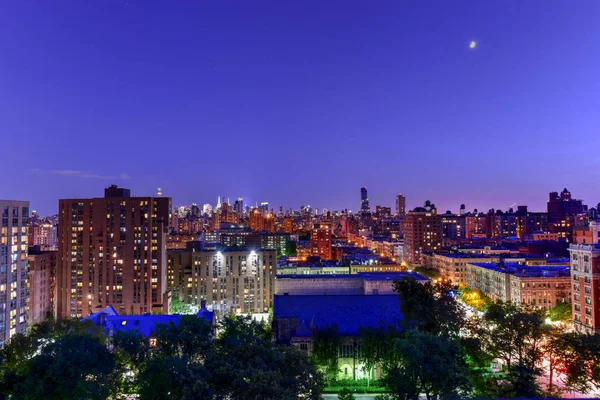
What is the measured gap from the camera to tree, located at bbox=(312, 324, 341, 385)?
41156 millimetres

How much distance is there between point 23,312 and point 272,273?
41422 millimetres

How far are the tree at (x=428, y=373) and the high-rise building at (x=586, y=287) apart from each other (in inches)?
1330

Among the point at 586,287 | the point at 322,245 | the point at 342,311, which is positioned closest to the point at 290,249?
the point at 322,245

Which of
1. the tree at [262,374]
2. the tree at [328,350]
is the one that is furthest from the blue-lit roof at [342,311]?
the tree at [262,374]

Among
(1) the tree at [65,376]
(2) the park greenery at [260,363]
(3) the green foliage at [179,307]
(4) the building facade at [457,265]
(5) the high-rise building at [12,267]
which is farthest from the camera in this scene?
(4) the building facade at [457,265]

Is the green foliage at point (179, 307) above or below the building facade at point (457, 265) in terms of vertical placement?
below

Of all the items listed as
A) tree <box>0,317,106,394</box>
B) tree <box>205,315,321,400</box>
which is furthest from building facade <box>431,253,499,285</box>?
tree <box>205,315,321,400</box>

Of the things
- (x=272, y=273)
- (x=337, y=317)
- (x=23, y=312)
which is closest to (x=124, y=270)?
(x=23, y=312)

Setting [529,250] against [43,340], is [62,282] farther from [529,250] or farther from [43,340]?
[529,250]

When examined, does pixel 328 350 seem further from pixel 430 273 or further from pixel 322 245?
pixel 322 245

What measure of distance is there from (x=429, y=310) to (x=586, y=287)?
1032 inches

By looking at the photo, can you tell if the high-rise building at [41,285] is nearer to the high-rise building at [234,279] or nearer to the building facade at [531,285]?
the high-rise building at [234,279]

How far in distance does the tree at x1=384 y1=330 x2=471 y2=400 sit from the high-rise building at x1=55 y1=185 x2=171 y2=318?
5620 centimetres

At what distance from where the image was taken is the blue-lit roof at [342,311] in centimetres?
4828
